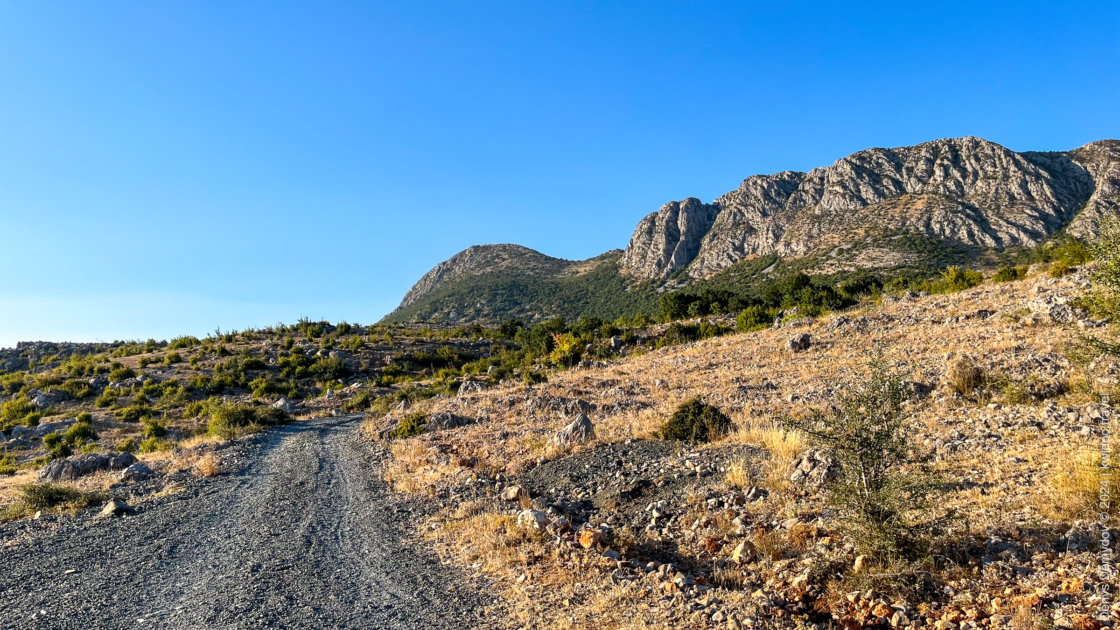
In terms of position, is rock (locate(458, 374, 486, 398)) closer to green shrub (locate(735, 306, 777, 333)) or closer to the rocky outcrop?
green shrub (locate(735, 306, 777, 333))

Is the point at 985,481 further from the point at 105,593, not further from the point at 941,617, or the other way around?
Answer: the point at 105,593

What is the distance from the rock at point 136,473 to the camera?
44.9 ft

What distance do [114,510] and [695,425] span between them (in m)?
12.9

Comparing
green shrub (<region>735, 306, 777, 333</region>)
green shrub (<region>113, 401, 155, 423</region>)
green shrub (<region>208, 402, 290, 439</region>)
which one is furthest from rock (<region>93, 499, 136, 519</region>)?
green shrub (<region>735, 306, 777, 333</region>)

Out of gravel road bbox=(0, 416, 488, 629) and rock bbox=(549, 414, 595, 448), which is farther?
rock bbox=(549, 414, 595, 448)

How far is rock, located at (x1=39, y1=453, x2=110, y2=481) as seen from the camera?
14375 millimetres

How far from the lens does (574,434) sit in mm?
12992

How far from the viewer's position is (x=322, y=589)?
6.71 m

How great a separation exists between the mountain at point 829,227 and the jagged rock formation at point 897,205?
10.9 inches

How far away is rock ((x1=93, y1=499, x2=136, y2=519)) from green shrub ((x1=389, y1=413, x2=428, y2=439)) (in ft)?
27.7

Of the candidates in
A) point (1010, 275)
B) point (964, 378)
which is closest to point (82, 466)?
point (964, 378)

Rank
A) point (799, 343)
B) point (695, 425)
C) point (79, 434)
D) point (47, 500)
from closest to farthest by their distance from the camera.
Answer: point (47, 500) → point (695, 425) → point (799, 343) → point (79, 434)

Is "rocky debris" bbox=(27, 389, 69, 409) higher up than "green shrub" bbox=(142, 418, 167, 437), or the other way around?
"rocky debris" bbox=(27, 389, 69, 409)

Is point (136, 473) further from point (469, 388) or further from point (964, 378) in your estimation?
point (964, 378)
